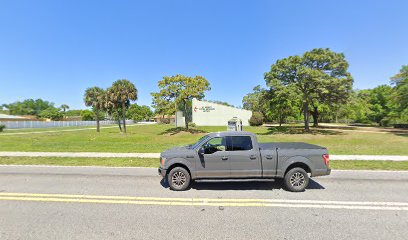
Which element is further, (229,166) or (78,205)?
(229,166)

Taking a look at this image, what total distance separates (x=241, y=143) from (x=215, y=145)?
2.59 ft

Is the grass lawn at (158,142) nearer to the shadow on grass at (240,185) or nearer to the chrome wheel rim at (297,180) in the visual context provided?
the shadow on grass at (240,185)

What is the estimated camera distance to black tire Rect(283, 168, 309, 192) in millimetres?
5992

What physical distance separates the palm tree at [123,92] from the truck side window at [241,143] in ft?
93.1

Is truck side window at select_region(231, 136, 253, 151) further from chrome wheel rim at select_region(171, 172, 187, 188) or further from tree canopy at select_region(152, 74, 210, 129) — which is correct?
tree canopy at select_region(152, 74, 210, 129)

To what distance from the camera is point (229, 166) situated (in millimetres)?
6141

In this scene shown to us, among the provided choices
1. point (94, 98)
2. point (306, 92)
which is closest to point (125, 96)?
point (94, 98)

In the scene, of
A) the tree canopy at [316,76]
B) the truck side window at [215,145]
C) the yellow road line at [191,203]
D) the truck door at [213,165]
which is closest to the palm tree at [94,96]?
the tree canopy at [316,76]

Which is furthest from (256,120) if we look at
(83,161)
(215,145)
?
(215,145)

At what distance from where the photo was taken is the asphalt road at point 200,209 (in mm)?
3770

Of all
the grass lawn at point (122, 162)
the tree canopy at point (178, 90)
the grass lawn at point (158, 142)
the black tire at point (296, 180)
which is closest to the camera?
the black tire at point (296, 180)

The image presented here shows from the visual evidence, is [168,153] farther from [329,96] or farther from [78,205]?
[329,96]

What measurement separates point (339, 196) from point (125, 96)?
30.7 m

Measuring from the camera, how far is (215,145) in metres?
6.40
